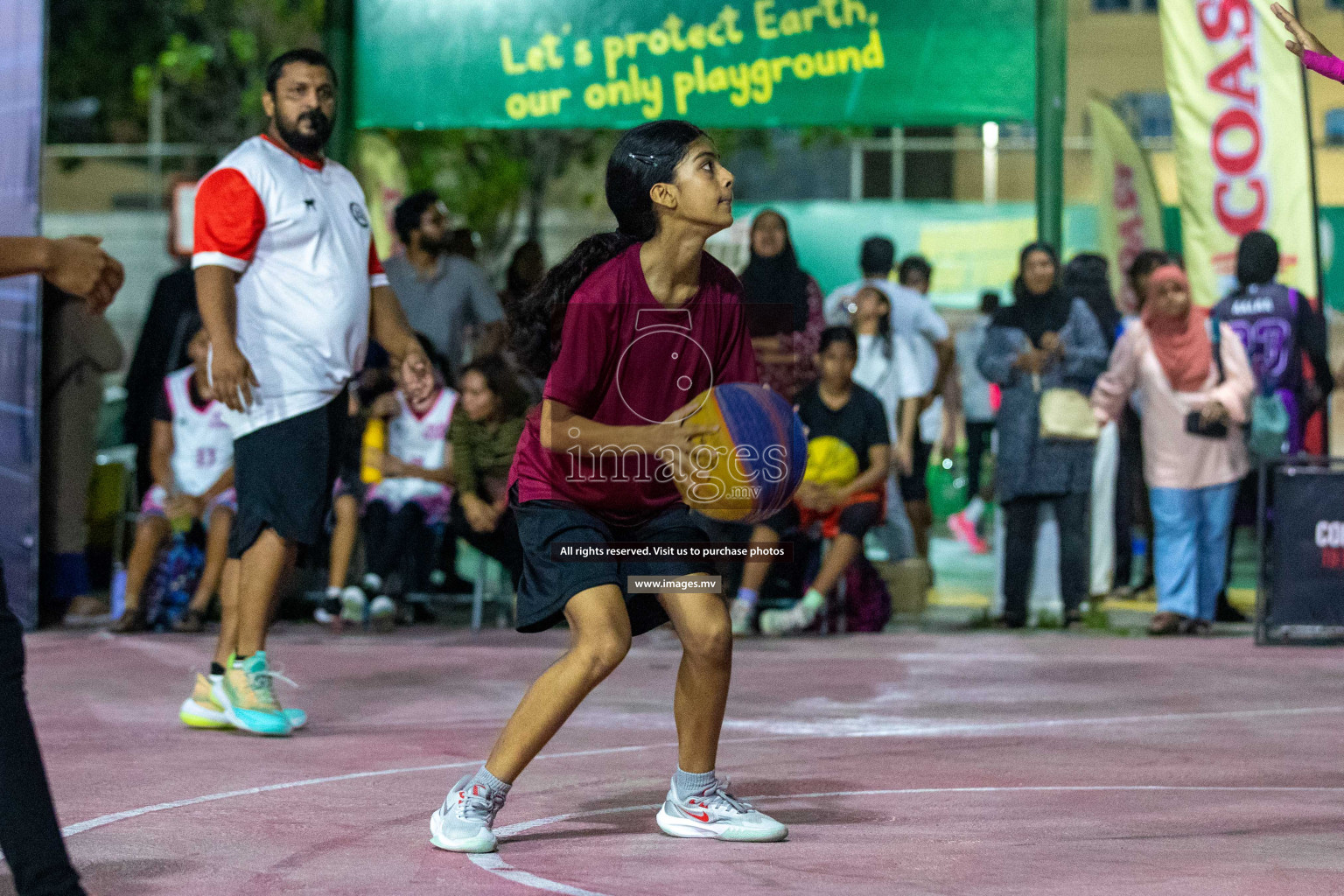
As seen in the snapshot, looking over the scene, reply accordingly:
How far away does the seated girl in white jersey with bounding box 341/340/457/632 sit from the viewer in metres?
10.5

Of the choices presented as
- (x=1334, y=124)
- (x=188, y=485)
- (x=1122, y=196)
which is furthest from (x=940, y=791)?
(x=1334, y=124)

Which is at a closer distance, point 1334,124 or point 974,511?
point 974,511

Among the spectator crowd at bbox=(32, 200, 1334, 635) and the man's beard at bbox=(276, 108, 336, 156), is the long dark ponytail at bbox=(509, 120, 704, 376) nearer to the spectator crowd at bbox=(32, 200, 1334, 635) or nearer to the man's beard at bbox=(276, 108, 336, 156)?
the man's beard at bbox=(276, 108, 336, 156)

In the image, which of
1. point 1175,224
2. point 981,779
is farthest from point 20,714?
point 1175,224

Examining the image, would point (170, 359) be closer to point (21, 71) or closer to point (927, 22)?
point (21, 71)

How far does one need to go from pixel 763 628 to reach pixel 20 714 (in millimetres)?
6733

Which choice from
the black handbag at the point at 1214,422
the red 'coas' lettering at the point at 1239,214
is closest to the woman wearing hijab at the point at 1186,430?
the black handbag at the point at 1214,422

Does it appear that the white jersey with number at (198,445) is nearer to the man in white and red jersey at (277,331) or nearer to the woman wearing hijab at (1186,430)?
the man in white and red jersey at (277,331)

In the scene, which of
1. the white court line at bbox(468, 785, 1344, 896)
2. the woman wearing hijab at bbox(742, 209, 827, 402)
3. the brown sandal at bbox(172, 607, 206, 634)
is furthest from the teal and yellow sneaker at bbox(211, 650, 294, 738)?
the woman wearing hijab at bbox(742, 209, 827, 402)

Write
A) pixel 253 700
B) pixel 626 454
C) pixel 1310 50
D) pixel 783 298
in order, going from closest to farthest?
pixel 626 454 → pixel 1310 50 → pixel 253 700 → pixel 783 298

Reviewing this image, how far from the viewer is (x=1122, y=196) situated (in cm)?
1588

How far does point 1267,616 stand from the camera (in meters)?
9.80

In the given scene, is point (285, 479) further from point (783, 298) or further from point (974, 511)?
point (974, 511)

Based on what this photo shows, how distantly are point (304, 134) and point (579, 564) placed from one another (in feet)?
8.92
